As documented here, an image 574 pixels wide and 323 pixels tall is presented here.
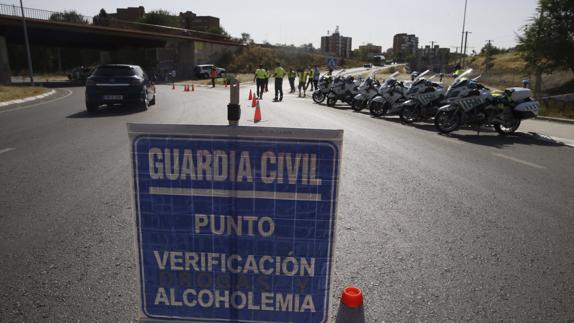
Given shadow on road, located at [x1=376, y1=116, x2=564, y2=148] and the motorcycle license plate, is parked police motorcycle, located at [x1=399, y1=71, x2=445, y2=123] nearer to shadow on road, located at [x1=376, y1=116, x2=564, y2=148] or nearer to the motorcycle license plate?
shadow on road, located at [x1=376, y1=116, x2=564, y2=148]

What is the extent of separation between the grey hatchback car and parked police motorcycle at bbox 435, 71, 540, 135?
34.4 feet

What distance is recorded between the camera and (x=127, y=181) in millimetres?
6410

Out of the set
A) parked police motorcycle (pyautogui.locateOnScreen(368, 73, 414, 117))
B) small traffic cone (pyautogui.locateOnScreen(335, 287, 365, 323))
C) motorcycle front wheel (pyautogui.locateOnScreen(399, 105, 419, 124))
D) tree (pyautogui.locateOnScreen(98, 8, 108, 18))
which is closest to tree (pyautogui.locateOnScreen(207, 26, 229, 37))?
tree (pyautogui.locateOnScreen(98, 8, 108, 18))

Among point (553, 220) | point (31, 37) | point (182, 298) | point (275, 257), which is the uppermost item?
point (31, 37)

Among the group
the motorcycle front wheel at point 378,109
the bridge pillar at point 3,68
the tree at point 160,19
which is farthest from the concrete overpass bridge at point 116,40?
the motorcycle front wheel at point 378,109

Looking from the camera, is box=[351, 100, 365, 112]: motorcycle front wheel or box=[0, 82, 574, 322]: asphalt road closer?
box=[0, 82, 574, 322]: asphalt road

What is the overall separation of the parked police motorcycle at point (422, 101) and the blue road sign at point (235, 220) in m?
13.1

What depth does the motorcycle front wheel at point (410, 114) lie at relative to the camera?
14992 mm

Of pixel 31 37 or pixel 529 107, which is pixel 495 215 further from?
pixel 31 37

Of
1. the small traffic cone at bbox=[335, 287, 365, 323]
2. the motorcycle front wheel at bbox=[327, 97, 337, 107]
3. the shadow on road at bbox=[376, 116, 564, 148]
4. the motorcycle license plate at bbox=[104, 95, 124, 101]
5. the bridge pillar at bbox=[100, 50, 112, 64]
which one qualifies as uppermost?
the bridge pillar at bbox=[100, 50, 112, 64]

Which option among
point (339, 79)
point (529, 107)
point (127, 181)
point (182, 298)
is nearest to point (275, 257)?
point (182, 298)

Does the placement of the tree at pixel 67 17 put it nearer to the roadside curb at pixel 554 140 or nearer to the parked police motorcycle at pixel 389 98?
the parked police motorcycle at pixel 389 98

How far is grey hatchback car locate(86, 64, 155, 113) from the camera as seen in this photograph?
15.2 metres

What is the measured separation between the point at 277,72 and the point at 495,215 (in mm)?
19527
